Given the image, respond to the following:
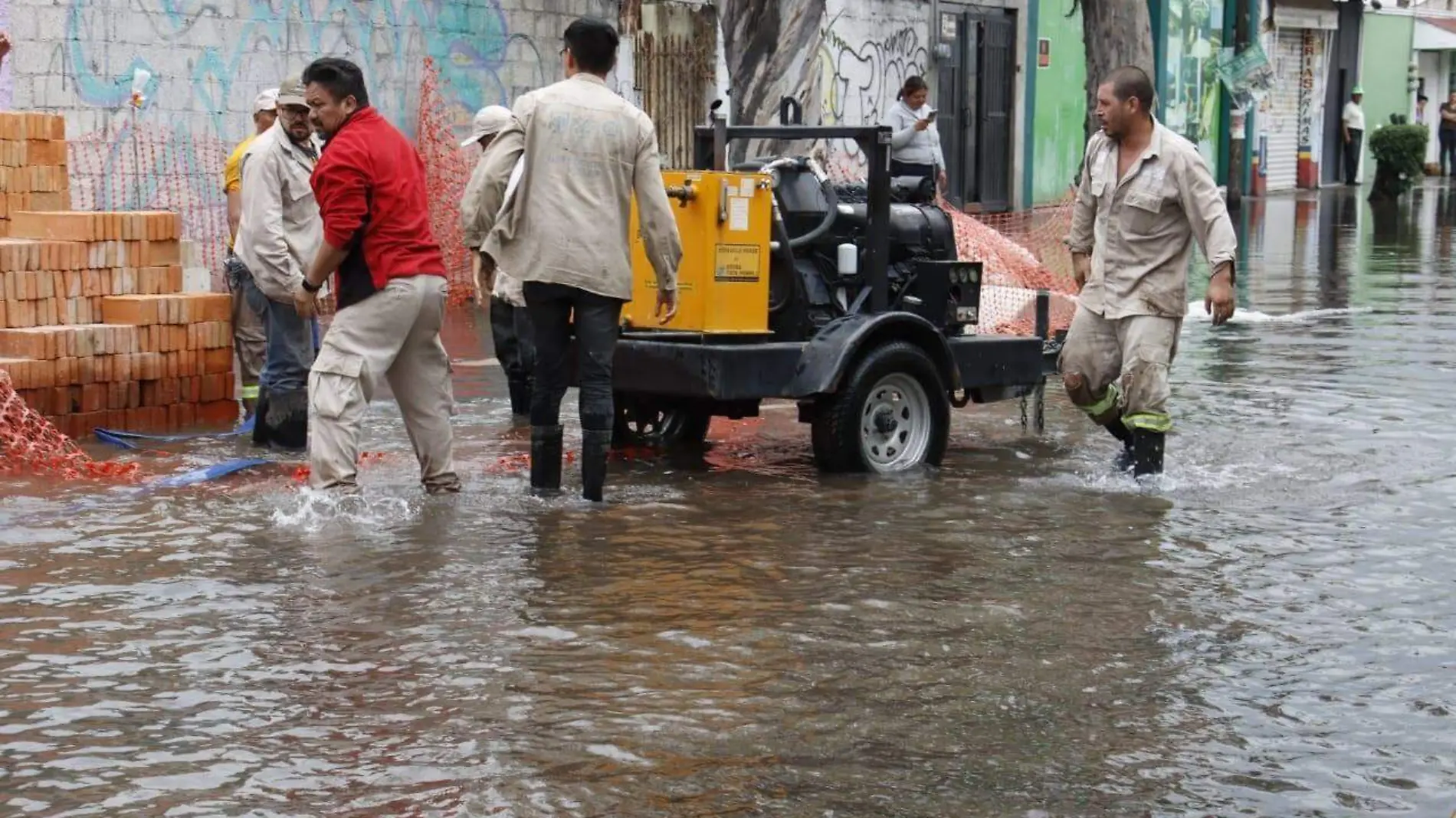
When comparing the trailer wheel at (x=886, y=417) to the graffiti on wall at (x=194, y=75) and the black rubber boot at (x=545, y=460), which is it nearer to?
the black rubber boot at (x=545, y=460)

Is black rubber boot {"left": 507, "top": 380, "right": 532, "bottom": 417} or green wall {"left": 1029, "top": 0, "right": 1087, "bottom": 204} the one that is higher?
green wall {"left": 1029, "top": 0, "right": 1087, "bottom": 204}

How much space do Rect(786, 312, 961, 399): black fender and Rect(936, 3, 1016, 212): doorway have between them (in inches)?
757

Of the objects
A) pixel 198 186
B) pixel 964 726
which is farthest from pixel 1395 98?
pixel 964 726

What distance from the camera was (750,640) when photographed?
598 centimetres

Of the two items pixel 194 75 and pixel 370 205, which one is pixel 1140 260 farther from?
pixel 194 75

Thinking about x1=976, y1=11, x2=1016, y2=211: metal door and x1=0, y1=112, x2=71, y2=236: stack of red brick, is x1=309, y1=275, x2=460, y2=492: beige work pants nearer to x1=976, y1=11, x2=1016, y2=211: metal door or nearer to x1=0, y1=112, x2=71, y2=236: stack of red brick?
x1=0, y1=112, x2=71, y2=236: stack of red brick

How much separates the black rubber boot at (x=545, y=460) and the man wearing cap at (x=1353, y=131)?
40399 millimetres

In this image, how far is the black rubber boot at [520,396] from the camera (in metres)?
10.4

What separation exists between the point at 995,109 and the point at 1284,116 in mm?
16970

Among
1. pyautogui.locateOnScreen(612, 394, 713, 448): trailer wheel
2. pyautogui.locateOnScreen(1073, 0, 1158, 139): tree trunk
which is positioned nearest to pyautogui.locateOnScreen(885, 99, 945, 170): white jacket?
pyautogui.locateOnScreen(1073, 0, 1158, 139): tree trunk

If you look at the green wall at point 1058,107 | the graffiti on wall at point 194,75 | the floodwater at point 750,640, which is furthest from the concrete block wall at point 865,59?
the floodwater at point 750,640

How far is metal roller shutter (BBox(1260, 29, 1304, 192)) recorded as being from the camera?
4412 cm

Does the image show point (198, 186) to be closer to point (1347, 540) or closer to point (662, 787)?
point (1347, 540)

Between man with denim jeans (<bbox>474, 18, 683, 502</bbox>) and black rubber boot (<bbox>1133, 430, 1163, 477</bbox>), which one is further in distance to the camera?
black rubber boot (<bbox>1133, 430, 1163, 477</bbox>)
